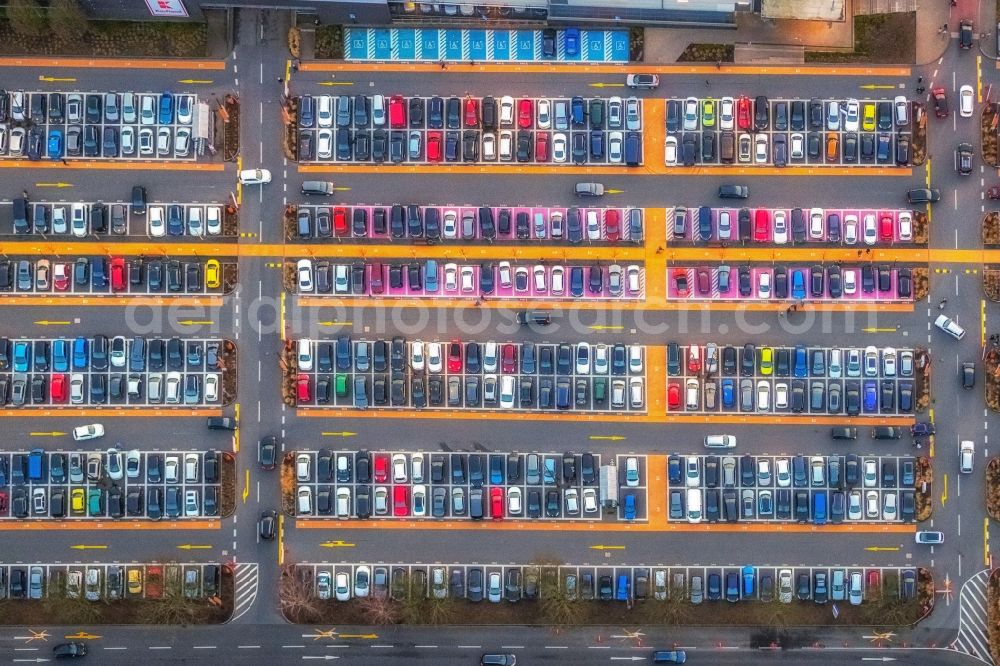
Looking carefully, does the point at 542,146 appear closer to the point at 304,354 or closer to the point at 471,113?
the point at 471,113

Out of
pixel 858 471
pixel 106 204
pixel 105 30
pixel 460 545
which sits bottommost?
pixel 460 545

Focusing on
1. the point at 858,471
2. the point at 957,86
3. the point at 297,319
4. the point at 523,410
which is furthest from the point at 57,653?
the point at 957,86

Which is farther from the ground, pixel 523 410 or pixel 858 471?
pixel 523 410

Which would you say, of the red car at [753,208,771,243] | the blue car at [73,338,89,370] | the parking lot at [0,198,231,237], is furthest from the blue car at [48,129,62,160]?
the red car at [753,208,771,243]

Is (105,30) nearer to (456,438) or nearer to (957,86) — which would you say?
(456,438)

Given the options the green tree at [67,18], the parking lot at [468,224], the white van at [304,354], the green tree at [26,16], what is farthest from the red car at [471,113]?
the green tree at [26,16]
